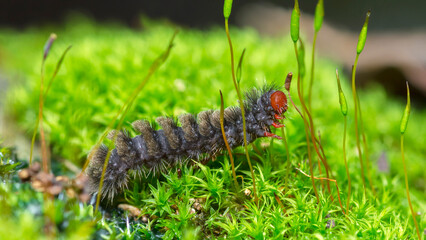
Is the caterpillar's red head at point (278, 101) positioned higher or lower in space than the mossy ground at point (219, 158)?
higher

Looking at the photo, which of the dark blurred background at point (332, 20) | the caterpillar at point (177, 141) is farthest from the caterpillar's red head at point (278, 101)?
the dark blurred background at point (332, 20)

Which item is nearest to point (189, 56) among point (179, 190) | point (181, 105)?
point (181, 105)

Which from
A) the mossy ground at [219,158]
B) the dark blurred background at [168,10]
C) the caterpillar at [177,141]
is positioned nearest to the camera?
the mossy ground at [219,158]

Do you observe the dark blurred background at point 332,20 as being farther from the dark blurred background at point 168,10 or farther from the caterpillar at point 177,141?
the caterpillar at point 177,141

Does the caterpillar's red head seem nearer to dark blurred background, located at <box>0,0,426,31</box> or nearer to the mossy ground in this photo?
the mossy ground

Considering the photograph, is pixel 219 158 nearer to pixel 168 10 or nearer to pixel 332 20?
pixel 332 20
